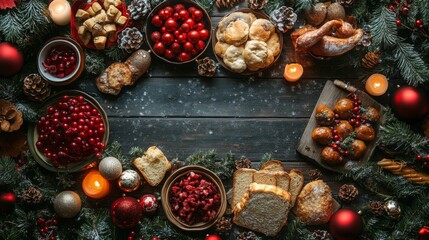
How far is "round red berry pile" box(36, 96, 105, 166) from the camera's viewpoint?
2.48m

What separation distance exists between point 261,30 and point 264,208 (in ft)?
2.41

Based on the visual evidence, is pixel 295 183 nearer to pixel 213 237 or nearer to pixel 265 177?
pixel 265 177

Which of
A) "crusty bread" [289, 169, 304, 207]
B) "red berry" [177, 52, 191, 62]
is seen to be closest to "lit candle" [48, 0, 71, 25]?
"red berry" [177, 52, 191, 62]

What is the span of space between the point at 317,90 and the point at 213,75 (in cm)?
45

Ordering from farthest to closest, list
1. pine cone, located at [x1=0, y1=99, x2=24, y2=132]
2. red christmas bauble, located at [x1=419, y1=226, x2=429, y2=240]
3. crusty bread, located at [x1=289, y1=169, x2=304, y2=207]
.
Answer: crusty bread, located at [x1=289, y1=169, x2=304, y2=207], pine cone, located at [x1=0, y1=99, x2=24, y2=132], red christmas bauble, located at [x1=419, y1=226, x2=429, y2=240]

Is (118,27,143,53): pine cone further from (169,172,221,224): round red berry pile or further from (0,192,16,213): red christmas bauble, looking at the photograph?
(0,192,16,213): red christmas bauble

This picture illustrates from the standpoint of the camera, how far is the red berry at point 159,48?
8.43 feet

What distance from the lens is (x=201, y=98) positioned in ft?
8.63

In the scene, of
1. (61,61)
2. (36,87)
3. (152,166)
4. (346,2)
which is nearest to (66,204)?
(152,166)

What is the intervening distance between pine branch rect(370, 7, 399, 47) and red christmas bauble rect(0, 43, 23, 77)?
57.5 inches

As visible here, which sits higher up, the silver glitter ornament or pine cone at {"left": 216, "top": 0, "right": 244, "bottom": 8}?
pine cone at {"left": 216, "top": 0, "right": 244, "bottom": 8}

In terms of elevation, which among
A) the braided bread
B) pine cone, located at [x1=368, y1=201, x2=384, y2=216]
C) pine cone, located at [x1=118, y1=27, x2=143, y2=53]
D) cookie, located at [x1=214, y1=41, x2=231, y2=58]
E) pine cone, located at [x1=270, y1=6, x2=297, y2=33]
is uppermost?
pine cone, located at [x1=270, y1=6, x2=297, y2=33]

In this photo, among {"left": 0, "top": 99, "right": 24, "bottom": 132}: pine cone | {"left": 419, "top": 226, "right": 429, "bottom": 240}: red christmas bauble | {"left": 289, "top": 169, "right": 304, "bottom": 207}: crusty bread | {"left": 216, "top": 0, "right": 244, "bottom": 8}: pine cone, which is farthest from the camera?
{"left": 216, "top": 0, "right": 244, "bottom": 8}: pine cone

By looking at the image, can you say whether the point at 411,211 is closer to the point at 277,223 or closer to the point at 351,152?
the point at 351,152
